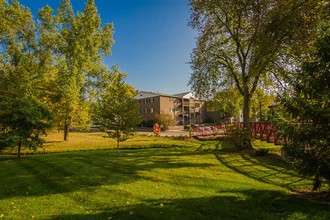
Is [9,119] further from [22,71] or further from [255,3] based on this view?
[255,3]

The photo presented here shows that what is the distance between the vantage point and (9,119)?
1714 centimetres

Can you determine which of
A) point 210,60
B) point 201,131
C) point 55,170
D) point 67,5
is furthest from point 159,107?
point 55,170

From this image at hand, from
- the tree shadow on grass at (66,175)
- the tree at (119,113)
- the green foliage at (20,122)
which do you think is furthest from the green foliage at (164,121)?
the tree shadow on grass at (66,175)

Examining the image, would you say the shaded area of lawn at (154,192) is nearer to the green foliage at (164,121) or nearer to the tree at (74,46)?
the tree at (74,46)

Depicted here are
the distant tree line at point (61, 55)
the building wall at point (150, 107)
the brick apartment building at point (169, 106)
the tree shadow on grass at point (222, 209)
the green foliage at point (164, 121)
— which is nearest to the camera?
the tree shadow on grass at point (222, 209)

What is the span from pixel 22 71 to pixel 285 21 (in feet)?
82.4

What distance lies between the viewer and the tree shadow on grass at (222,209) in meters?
6.34

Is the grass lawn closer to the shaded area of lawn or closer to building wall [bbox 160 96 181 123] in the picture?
the shaded area of lawn

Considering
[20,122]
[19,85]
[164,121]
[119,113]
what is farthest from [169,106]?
[20,122]

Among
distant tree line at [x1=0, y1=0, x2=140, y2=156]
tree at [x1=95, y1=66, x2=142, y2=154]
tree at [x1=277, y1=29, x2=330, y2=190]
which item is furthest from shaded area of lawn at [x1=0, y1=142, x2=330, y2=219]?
distant tree line at [x1=0, y1=0, x2=140, y2=156]

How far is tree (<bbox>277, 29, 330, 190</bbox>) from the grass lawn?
4.09 feet

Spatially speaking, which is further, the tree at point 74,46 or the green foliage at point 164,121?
the green foliage at point 164,121

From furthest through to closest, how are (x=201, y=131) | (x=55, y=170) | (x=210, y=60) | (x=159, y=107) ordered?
1. (x=159, y=107)
2. (x=201, y=131)
3. (x=210, y=60)
4. (x=55, y=170)

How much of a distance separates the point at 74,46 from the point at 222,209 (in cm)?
2877
